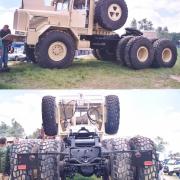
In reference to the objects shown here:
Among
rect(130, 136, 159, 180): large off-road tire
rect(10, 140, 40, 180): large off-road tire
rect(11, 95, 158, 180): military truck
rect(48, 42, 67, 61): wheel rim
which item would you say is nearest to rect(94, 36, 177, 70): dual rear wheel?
rect(48, 42, 67, 61): wheel rim

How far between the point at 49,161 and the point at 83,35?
1.25m

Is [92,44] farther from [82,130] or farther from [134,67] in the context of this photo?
[82,130]

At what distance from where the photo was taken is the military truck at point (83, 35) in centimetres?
387

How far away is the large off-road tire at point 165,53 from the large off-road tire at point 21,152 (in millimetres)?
1473

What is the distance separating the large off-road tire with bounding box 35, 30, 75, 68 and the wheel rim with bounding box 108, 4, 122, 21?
41 cm

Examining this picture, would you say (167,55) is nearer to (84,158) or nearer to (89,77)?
(89,77)

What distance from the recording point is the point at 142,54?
14.1ft

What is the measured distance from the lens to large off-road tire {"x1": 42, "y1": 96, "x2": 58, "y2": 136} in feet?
13.2

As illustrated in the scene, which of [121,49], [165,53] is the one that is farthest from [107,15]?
[165,53]

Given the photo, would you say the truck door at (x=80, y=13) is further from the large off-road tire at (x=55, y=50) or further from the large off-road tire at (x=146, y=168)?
the large off-road tire at (x=146, y=168)

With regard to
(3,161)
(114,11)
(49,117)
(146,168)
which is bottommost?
(3,161)

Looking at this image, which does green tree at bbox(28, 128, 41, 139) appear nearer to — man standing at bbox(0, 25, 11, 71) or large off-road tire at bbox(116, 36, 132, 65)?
man standing at bbox(0, 25, 11, 71)

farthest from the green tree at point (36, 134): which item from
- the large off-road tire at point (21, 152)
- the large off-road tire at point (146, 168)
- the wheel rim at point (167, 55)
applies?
the wheel rim at point (167, 55)

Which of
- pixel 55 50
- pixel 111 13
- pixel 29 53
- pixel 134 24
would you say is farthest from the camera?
pixel 134 24
